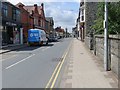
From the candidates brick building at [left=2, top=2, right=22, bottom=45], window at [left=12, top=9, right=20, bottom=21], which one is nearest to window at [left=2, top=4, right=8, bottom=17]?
brick building at [left=2, top=2, right=22, bottom=45]

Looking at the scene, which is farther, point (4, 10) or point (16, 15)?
point (16, 15)

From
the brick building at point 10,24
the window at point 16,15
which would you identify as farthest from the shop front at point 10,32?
the window at point 16,15

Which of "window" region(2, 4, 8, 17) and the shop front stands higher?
"window" region(2, 4, 8, 17)

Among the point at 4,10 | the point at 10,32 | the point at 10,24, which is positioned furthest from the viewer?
the point at 10,32

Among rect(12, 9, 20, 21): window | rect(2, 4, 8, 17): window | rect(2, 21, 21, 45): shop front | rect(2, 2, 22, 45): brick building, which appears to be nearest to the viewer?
rect(2, 4, 8, 17): window

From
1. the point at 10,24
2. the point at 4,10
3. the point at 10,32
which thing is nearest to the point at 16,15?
the point at 10,32


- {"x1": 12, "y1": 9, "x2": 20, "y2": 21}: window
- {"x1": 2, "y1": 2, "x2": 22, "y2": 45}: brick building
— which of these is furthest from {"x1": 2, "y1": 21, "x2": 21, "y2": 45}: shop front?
{"x1": 12, "y1": 9, "x2": 20, "y2": 21}: window

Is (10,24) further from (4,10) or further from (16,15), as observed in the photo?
(16,15)

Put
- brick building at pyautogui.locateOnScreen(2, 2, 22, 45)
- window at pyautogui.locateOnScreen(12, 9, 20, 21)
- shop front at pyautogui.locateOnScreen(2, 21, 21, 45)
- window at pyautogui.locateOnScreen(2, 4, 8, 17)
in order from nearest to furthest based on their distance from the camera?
window at pyautogui.locateOnScreen(2, 4, 8, 17) < brick building at pyautogui.locateOnScreen(2, 2, 22, 45) < shop front at pyautogui.locateOnScreen(2, 21, 21, 45) < window at pyautogui.locateOnScreen(12, 9, 20, 21)

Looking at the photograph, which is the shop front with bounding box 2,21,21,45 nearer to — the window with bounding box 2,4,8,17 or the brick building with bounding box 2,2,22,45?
the brick building with bounding box 2,2,22,45

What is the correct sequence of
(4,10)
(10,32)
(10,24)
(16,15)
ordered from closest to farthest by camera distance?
(4,10) → (10,24) → (10,32) → (16,15)

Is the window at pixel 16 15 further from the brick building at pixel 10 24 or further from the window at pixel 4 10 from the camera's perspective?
the window at pixel 4 10

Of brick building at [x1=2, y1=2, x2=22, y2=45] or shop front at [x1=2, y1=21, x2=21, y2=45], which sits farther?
shop front at [x1=2, y1=21, x2=21, y2=45]

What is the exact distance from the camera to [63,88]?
1066 cm
